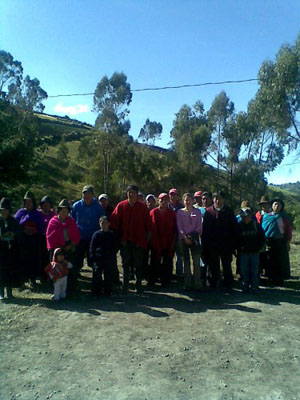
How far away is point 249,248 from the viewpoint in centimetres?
704

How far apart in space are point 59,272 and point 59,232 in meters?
0.76

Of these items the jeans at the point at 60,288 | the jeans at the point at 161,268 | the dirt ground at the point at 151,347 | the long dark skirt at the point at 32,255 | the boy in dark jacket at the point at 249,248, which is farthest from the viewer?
the jeans at the point at 161,268

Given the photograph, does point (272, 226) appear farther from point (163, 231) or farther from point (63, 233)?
point (63, 233)

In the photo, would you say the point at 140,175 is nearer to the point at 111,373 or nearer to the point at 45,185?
the point at 45,185

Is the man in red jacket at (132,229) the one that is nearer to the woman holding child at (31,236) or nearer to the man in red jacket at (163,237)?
the man in red jacket at (163,237)

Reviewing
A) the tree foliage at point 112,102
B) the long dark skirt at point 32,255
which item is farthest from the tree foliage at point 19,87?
the long dark skirt at point 32,255

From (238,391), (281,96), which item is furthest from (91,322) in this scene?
(281,96)

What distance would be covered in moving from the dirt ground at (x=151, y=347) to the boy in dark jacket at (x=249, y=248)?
39 centimetres

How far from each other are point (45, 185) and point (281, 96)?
895 inches

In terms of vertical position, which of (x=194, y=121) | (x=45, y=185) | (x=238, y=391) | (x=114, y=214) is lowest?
(x=238, y=391)

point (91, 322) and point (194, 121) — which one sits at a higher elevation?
point (194, 121)

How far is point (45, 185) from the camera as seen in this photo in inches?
1293

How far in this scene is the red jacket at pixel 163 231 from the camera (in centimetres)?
736

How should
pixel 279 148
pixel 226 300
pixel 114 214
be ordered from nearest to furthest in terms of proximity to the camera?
pixel 226 300
pixel 114 214
pixel 279 148
